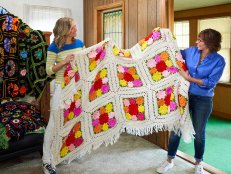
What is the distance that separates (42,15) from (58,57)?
2.78 metres

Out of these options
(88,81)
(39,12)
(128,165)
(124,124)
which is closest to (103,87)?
(88,81)

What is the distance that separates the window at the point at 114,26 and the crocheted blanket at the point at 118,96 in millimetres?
1896

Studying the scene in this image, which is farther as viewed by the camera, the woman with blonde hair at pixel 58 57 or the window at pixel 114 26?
the window at pixel 114 26

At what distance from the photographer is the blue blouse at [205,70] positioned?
239cm

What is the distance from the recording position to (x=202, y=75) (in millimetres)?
2438

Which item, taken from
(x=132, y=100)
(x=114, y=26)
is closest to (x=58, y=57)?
(x=132, y=100)

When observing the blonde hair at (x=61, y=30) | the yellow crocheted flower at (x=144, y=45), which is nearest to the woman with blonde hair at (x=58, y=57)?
the blonde hair at (x=61, y=30)

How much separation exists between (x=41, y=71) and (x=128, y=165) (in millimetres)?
1324

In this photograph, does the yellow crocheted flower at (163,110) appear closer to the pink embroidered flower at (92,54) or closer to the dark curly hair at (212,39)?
the dark curly hair at (212,39)

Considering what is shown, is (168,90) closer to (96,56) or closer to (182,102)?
(182,102)

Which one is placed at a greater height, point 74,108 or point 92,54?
point 92,54

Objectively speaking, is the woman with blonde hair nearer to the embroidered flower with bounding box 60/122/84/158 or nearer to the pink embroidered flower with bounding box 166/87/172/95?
the embroidered flower with bounding box 60/122/84/158

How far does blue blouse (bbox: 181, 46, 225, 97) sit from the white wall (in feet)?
10.6

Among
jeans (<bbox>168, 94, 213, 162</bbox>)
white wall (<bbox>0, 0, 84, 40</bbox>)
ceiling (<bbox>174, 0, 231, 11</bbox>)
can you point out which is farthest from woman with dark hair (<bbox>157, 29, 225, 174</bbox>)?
white wall (<bbox>0, 0, 84, 40</bbox>)
